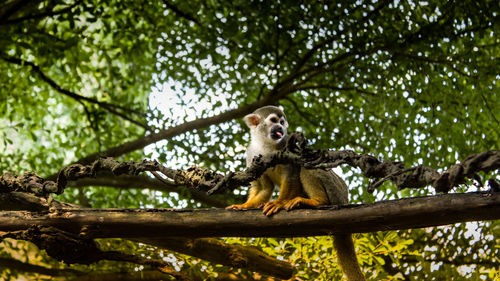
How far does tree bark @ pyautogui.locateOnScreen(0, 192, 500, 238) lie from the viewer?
1.51 meters

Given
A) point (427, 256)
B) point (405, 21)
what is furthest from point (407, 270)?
point (405, 21)

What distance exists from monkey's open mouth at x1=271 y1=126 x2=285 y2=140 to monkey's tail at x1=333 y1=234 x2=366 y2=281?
66 centimetres

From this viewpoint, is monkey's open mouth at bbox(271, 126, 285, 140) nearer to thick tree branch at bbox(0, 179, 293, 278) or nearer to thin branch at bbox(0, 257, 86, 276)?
thick tree branch at bbox(0, 179, 293, 278)

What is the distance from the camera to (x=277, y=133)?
2.95m

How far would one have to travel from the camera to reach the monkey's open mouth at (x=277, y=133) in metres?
2.93

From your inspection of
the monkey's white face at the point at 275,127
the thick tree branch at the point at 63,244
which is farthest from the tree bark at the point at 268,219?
the monkey's white face at the point at 275,127

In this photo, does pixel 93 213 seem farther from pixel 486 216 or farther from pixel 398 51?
pixel 398 51

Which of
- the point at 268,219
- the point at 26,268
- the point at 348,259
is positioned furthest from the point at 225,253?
the point at 26,268

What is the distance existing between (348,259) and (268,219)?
3.52ft

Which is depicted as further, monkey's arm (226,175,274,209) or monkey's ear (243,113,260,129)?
monkey's ear (243,113,260,129)

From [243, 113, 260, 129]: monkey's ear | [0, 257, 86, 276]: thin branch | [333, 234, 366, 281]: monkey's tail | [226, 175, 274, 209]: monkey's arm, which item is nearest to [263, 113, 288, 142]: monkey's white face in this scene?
[243, 113, 260, 129]: monkey's ear

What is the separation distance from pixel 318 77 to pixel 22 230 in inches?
156

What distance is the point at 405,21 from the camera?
14.2 ft

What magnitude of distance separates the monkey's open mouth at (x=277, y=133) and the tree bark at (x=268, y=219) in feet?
3.55
